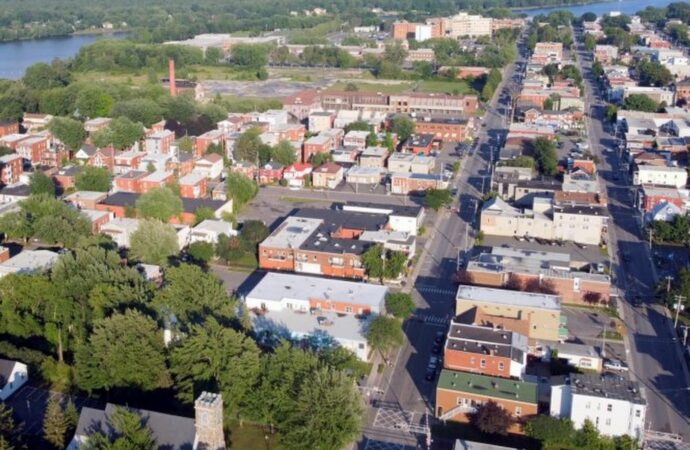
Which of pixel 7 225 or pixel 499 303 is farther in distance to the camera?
pixel 7 225

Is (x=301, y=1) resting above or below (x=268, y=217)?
above

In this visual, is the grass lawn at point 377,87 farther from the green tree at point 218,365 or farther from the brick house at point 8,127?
the green tree at point 218,365

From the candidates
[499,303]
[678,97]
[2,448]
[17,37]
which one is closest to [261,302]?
[499,303]

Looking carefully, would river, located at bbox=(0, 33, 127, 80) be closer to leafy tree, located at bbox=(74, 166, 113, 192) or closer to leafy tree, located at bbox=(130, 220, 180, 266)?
leafy tree, located at bbox=(74, 166, 113, 192)

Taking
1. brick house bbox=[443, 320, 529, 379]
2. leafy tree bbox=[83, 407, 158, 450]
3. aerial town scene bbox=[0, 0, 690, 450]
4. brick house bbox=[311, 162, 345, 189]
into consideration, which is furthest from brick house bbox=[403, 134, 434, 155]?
leafy tree bbox=[83, 407, 158, 450]

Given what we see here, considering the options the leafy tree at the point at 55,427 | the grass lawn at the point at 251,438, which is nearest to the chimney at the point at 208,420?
the grass lawn at the point at 251,438

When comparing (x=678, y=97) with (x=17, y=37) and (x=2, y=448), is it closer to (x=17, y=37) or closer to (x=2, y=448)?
(x=2, y=448)


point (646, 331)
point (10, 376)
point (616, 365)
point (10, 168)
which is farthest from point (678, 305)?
point (10, 168)

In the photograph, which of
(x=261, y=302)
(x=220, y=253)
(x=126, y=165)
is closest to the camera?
(x=261, y=302)
